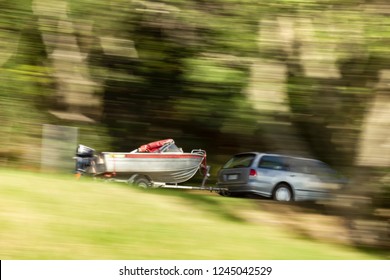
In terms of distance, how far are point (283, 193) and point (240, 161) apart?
849mm

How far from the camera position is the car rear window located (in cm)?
942

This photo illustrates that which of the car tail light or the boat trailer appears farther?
the car tail light

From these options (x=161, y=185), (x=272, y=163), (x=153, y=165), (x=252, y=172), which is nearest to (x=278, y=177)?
(x=272, y=163)

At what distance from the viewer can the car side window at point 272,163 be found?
9.41 m

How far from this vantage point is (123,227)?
6734mm

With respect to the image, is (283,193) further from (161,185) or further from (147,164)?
(147,164)

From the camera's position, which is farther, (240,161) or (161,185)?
(240,161)

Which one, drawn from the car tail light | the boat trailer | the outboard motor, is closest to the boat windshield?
the boat trailer

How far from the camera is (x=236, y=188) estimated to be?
32.3 feet

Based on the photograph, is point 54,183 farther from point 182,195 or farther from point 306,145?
point 306,145

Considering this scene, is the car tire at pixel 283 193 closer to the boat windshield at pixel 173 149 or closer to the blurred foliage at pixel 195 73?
the blurred foliage at pixel 195 73

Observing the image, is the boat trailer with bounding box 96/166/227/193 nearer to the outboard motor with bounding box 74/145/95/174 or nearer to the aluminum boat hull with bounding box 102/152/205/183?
the aluminum boat hull with bounding box 102/152/205/183

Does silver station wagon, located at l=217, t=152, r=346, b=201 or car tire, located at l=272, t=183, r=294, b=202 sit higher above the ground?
silver station wagon, located at l=217, t=152, r=346, b=201

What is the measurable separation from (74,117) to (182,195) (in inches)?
74.5
